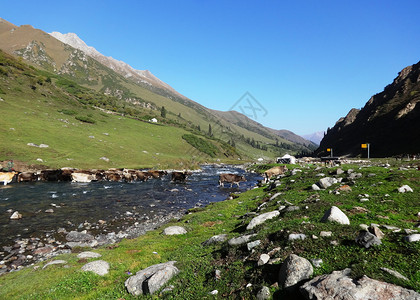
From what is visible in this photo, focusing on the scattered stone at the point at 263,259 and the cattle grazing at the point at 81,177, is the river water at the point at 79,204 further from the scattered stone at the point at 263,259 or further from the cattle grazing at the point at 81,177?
the scattered stone at the point at 263,259

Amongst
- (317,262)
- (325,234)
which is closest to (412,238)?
(325,234)

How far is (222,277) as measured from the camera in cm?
772

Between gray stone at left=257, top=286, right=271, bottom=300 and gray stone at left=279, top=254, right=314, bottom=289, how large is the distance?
0.49 meters

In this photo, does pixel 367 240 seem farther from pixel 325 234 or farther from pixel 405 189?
pixel 405 189

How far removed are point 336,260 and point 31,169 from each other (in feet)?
168

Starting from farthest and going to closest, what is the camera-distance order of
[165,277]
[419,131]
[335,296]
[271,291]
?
[419,131], [165,277], [271,291], [335,296]

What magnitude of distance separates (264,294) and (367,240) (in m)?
3.93

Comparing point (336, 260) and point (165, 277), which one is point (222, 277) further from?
point (336, 260)

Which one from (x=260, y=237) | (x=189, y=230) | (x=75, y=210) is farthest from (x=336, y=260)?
(x=75, y=210)

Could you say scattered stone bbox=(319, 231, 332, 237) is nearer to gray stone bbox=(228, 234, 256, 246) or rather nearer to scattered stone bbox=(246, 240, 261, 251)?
scattered stone bbox=(246, 240, 261, 251)

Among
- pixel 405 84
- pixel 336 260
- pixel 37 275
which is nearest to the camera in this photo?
pixel 336 260

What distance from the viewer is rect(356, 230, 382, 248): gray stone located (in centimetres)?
711

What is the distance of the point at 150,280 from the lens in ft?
27.1

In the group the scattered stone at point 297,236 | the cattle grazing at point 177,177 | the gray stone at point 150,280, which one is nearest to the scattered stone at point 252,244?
the scattered stone at point 297,236
